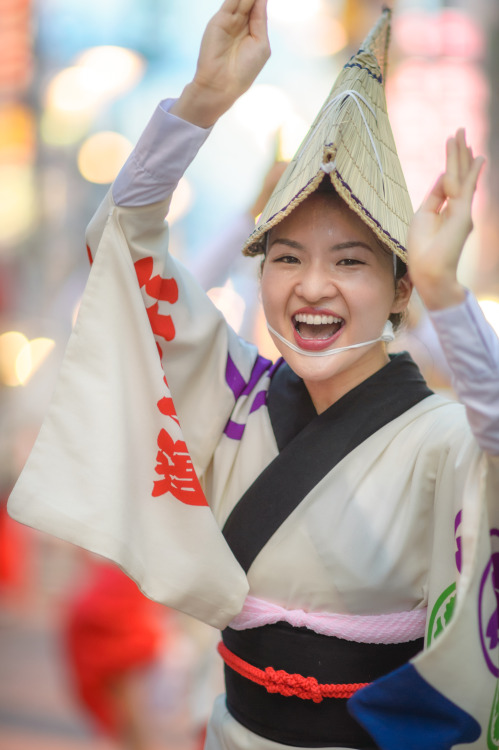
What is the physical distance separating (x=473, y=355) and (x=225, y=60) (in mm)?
776

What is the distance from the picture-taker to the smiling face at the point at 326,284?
1651mm

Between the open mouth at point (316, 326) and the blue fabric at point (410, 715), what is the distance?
67 centimetres

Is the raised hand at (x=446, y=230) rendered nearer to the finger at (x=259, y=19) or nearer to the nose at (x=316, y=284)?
the nose at (x=316, y=284)

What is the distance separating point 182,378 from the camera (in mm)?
1896

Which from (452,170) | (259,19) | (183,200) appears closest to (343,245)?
(452,170)

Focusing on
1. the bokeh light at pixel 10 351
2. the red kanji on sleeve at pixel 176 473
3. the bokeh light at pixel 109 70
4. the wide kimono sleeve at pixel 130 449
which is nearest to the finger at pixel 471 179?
the wide kimono sleeve at pixel 130 449

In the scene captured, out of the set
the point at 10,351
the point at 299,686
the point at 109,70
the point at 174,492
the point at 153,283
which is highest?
the point at 109,70

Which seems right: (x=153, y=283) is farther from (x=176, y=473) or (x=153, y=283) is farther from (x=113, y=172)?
(x=113, y=172)

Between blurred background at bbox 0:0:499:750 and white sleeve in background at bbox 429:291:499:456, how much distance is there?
828 millimetres

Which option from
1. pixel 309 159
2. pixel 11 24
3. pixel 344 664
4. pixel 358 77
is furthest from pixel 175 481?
pixel 11 24

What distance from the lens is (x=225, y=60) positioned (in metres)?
1.62

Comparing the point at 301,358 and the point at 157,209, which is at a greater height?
the point at 157,209

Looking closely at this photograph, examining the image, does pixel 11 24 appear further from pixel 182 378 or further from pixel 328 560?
pixel 328 560

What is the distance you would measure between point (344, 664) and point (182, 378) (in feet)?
2.34
